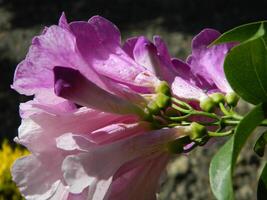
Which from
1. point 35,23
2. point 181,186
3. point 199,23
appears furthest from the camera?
point 35,23

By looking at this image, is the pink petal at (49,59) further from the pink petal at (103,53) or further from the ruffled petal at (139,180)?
the ruffled petal at (139,180)

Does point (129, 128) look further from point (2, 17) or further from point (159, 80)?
point (2, 17)

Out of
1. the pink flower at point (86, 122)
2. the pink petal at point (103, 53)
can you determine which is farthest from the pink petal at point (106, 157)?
the pink petal at point (103, 53)

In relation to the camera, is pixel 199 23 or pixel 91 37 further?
pixel 199 23

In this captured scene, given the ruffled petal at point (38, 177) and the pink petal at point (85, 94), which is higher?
the pink petal at point (85, 94)

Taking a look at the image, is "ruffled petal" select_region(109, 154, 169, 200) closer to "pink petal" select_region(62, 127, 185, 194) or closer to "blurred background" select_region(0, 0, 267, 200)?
"pink petal" select_region(62, 127, 185, 194)

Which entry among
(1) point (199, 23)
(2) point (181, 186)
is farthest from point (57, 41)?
(1) point (199, 23)

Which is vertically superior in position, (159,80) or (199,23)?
(159,80)

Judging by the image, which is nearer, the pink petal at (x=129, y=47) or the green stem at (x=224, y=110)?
the green stem at (x=224, y=110)

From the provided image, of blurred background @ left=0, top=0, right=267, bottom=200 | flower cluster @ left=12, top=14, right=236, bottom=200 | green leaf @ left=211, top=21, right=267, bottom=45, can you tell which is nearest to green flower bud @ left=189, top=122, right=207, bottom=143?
flower cluster @ left=12, top=14, right=236, bottom=200
